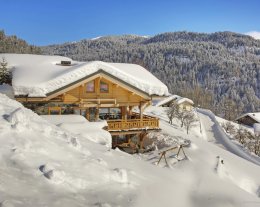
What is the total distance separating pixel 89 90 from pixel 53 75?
126 inches

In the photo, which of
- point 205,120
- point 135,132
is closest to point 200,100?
point 205,120

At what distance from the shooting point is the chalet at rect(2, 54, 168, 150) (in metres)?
22.4

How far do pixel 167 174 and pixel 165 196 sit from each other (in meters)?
2.09

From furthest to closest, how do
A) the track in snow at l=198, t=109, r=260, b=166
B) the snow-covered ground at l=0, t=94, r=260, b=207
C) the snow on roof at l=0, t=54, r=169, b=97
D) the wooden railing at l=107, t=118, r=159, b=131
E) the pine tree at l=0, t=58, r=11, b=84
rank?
the track in snow at l=198, t=109, r=260, b=166 → the pine tree at l=0, t=58, r=11, b=84 → the wooden railing at l=107, t=118, r=159, b=131 → the snow on roof at l=0, t=54, r=169, b=97 → the snow-covered ground at l=0, t=94, r=260, b=207

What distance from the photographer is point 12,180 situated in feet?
24.2

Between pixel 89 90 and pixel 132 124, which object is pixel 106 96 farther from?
pixel 132 124

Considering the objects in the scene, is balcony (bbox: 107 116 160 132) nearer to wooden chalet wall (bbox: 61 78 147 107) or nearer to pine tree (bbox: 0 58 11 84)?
wooden chalet wall (bbox: 61 78 147 107)

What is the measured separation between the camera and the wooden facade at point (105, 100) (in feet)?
79.9

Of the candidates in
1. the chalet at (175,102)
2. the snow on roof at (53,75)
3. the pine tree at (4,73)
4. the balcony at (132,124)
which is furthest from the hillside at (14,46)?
the balcony at (132,124)

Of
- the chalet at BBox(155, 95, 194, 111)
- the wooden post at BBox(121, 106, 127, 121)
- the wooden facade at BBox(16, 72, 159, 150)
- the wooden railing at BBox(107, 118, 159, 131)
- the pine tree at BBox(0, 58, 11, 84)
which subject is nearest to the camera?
the wooden facade at BBox(16, 72, 159, 150)

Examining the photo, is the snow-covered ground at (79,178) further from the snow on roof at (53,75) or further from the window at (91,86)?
the window at (91,86)

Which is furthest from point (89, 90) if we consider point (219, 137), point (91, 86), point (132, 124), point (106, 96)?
point (219, 137)

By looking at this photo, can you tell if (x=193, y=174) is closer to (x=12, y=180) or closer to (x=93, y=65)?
(x=12, y=180)

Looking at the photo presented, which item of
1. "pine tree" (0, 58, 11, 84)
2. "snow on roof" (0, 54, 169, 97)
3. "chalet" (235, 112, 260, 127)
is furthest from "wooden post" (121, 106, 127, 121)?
"chalet" (235, 112, 260, 127)
